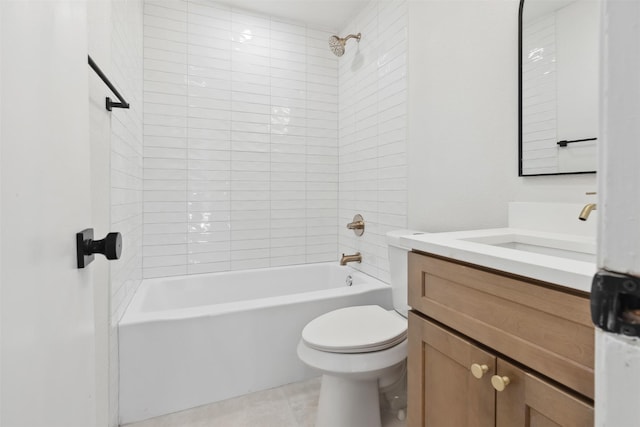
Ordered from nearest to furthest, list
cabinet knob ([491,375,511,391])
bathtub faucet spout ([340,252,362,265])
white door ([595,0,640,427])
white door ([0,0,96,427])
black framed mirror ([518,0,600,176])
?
white door ([595,0,640,427]) < white door ([0,0,96,427]) < cabinet knob ([491,375,511,391]) < black framed mirror ([518,0,600,176]) < bathtub faucet spout ([340,252,362,265])

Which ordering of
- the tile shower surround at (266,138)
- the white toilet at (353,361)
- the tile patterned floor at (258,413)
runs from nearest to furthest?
the white toilet at (353,361)
the tile patterned floor at (258,413)
the tile shower surround at (266,138)

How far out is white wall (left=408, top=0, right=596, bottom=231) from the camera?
4.22 feet

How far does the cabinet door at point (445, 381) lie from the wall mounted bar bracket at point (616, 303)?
0.54m

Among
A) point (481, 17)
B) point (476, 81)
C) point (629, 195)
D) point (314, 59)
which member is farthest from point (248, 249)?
point (629, 195)

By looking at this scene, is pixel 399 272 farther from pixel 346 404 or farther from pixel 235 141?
pixel 235 141

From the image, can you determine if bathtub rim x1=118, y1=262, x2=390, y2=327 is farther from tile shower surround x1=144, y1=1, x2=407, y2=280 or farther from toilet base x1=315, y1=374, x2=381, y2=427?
toilet base x1=315, y1=374, x2=381, y2=427

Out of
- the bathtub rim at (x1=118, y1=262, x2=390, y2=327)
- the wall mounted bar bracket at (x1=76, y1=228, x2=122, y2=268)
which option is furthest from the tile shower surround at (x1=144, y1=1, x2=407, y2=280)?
the wall mounted bar bracket at (x1=76, y1=228, x2=122, y2=268)

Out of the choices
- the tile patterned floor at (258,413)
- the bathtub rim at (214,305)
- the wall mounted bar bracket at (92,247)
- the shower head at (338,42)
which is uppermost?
the shower head at (338,42)

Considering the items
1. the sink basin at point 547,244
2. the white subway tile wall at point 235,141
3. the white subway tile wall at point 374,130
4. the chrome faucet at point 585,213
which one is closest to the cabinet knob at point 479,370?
the sink basin at point 547,244

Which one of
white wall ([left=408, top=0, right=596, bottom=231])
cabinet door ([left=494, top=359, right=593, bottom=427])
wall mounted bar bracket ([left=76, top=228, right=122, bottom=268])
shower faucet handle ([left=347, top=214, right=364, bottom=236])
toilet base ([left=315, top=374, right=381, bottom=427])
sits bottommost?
toilet base ([left=315, top=374, right=381, bottom=427])

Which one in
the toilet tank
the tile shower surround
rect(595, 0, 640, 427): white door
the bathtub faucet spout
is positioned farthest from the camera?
the bathtub faucet spout

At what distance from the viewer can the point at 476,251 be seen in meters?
0.73

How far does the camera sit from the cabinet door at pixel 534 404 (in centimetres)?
54

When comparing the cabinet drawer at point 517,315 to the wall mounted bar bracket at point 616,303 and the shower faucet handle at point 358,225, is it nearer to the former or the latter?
the wall mounted bar bracket at point 616,303
